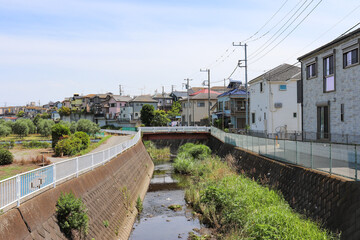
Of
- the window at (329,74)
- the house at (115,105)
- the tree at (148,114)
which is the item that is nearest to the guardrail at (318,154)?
the window at (329,74)

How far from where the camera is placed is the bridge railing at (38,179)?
746 cm

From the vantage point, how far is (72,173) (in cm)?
1167

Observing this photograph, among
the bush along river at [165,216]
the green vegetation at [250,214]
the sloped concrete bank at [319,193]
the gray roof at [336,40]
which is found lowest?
the bush along river at [165,216]

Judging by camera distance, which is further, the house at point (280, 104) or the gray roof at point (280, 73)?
the gray roof at point (280, 73)

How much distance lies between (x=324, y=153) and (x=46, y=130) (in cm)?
4083

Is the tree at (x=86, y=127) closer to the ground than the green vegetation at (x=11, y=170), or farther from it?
farther from it

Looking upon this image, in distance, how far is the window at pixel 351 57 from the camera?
690 inches

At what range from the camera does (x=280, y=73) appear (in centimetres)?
3600

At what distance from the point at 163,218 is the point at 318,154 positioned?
29.6 ft

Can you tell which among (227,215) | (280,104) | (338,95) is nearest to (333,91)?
(338,95)

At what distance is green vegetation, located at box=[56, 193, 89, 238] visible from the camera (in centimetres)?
908

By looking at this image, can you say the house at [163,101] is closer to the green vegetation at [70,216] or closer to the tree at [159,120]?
the tree at [159,120]

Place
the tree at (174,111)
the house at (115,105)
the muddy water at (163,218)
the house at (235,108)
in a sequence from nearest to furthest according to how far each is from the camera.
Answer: the muddy water at (163,218) → the house at (235,108) → the tree at (174,111) → the house at (115,105)

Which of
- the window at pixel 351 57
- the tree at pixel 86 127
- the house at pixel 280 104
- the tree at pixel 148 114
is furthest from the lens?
the tree at pixel 148 114
